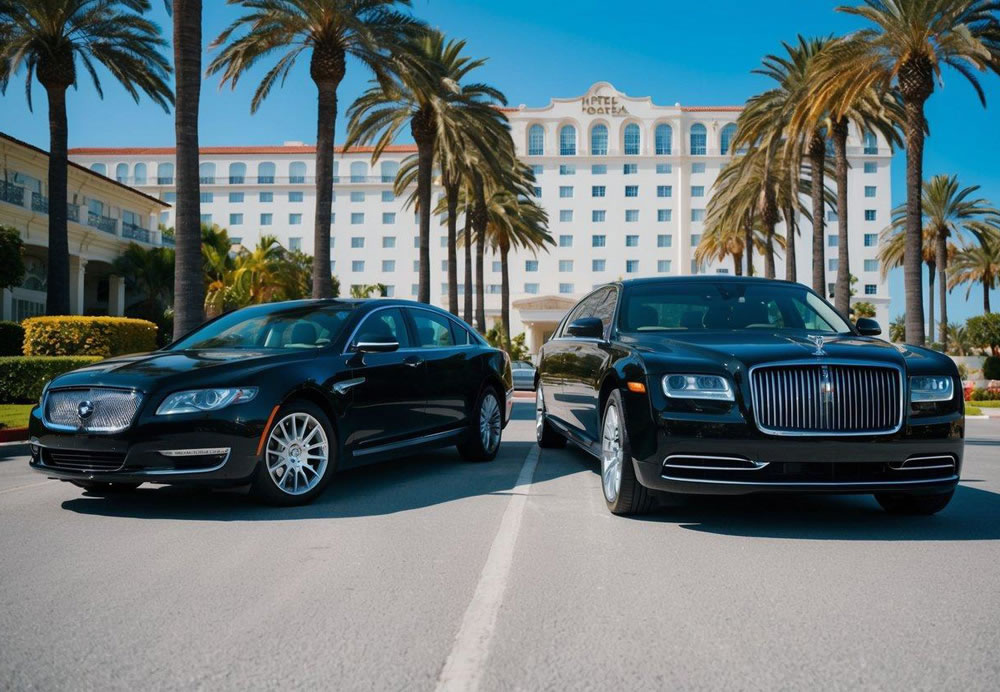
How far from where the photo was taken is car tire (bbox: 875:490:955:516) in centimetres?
575

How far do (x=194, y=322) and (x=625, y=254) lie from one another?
77046 millimetres

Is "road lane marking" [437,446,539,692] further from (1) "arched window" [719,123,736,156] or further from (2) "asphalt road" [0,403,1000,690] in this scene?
(1) "arched window" [719,123,736,156]

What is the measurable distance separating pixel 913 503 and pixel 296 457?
4.26 meters

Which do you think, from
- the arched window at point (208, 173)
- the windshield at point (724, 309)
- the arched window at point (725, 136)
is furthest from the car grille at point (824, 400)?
the arched window at point (208, 173)

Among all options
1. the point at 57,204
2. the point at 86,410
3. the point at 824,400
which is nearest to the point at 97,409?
the point at 86,410

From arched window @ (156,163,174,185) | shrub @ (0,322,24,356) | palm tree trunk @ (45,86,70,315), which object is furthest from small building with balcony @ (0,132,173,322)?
arched window @ (156,163,174,185)

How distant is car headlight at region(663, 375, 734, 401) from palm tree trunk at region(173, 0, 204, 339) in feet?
38.6

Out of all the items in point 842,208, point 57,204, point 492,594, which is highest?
point 842,208

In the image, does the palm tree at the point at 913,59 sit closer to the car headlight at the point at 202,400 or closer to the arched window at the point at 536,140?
the car headlight at the point at 202,400

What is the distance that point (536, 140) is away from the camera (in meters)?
90.7

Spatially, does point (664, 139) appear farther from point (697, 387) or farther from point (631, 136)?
point (697, 387)

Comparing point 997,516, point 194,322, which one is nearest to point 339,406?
point 997,516

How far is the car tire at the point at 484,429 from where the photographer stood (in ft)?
28.6

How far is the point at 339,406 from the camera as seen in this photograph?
6.54 metres
